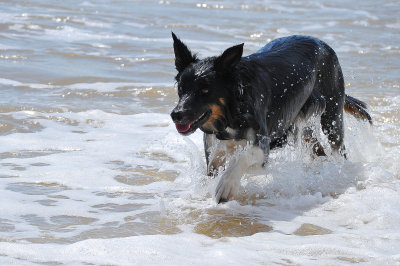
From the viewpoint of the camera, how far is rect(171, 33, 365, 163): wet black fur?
5.31 m

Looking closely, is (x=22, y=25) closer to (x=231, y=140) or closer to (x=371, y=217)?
(x=231, y=140)

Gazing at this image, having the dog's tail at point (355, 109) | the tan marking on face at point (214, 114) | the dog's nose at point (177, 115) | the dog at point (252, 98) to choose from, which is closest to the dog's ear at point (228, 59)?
the dog at point (252, 98)

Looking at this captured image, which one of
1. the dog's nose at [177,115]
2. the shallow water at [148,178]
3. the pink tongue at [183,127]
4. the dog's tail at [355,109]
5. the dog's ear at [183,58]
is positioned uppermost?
the dog's ear at [183,58]

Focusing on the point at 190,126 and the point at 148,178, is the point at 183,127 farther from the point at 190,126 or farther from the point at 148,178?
the point at 148,178

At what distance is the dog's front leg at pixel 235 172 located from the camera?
5422mm

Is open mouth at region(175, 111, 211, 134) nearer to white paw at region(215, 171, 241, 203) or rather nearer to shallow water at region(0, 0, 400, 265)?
white paw at region(215, 171, 241, 203)

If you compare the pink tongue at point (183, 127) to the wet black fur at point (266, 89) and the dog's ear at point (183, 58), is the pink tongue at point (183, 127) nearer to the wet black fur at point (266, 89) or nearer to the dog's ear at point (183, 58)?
the wet black fur at point (266, 89)

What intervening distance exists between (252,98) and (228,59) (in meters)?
0.43

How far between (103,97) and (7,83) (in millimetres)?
1427

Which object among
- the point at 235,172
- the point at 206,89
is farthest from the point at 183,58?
the point at 235,172

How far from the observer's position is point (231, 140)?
5691mm

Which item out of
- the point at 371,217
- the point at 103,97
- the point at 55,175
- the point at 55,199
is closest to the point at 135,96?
the point at 103,97

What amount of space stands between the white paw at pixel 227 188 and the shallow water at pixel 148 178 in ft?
0.24

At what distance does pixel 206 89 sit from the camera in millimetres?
5297
